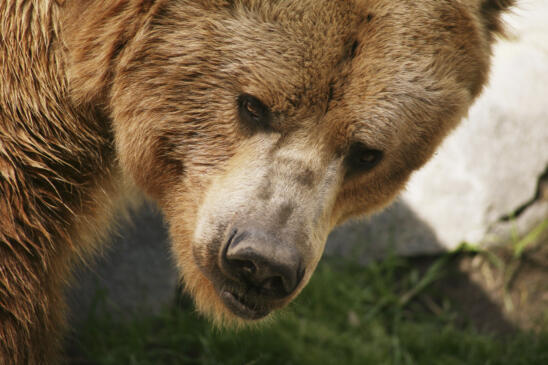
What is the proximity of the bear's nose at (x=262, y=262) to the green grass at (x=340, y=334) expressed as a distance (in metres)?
0.70

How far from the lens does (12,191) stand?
243cm

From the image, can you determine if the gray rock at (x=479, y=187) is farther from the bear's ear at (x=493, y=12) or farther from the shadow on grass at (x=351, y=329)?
the bear's ear at (x=493, y=12)

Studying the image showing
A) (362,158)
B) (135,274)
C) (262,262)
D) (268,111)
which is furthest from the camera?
(135,274)

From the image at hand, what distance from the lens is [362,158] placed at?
103 inches

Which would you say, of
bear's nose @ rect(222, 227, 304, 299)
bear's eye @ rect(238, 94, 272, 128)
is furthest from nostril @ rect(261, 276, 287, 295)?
bear's eye @ rect(238, 94, 272, 128)

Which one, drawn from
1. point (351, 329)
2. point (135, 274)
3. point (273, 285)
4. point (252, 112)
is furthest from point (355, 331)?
point (252, 112)

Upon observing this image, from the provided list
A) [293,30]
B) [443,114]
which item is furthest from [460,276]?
[293,30]

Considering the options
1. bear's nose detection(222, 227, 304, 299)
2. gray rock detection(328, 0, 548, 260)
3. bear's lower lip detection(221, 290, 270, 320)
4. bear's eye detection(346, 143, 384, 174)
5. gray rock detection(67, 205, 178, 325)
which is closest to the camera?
bear's nose detection(222, 227, 304, 299)

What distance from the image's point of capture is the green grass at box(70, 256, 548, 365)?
3.61 metres

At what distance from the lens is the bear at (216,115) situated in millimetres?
2295

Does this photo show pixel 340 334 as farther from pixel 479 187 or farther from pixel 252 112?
pixel 252 112

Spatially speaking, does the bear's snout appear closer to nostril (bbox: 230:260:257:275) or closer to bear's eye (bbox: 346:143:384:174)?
nostril (bbox: 230:260:257:275)

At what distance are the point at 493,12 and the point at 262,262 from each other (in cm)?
177

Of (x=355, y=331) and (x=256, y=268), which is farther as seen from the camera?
(x=355, y=331)
